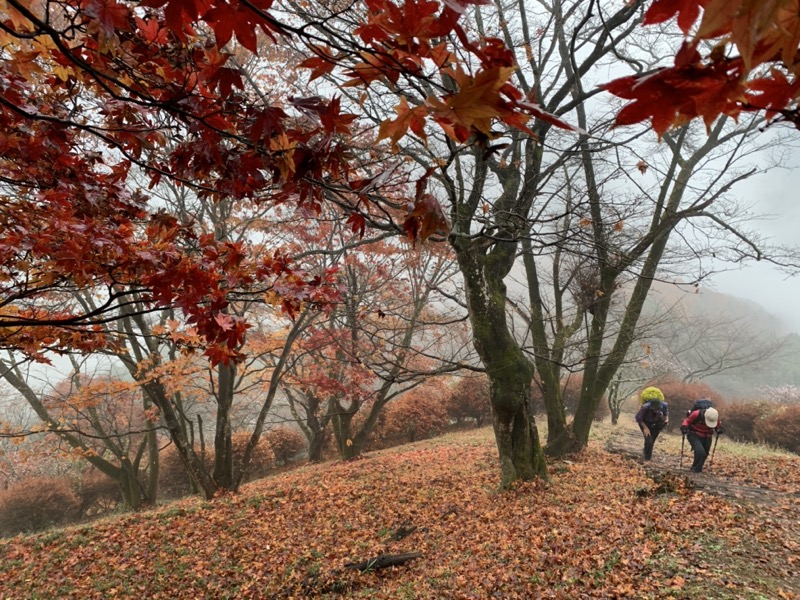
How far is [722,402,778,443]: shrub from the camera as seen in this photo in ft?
42.5

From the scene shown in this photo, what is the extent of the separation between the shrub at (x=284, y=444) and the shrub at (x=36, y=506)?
580 centimetres

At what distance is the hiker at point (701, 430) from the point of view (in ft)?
22.6

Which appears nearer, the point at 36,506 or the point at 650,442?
the point at 650,442

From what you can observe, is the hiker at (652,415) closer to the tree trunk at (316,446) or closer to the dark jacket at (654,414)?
the dark jacket at (654,414)

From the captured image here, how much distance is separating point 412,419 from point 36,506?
1147 cm

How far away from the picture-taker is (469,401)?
55.1 feet

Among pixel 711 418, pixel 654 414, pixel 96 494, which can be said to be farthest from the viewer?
pixel 96 494

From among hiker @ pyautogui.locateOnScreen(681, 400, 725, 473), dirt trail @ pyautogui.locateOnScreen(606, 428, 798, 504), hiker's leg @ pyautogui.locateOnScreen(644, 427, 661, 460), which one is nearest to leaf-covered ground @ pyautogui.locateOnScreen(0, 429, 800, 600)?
dirt trail @ pyautogui.locateOnScreen(606, 428, 798, 504)

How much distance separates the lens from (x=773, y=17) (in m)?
0.45

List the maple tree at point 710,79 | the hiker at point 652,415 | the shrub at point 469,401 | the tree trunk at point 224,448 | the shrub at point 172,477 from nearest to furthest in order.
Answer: the maple tree at point 710,79 < the tree trunk at point 224,448 < the hiker at point 652,415 < the shrub at point 172,477 < the shrub at point 469,401

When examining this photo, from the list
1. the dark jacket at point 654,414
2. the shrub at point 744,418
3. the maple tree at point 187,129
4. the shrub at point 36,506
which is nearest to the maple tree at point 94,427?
the shrub at point 36,506

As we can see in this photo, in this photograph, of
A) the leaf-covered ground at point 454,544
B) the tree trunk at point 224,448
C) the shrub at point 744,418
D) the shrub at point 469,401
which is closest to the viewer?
the leaf-covered ground at point 454,544

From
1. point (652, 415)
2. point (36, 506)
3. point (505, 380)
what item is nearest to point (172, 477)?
point (36, 506)

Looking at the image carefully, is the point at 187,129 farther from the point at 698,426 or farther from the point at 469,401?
the point at 469,401
